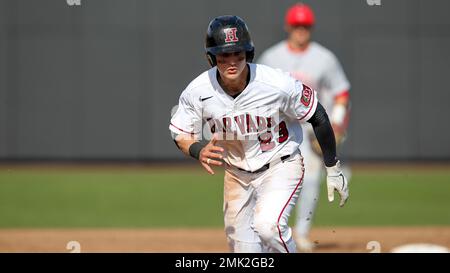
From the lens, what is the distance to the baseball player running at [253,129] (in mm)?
5980

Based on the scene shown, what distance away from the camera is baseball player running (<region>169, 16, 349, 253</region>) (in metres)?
5.98

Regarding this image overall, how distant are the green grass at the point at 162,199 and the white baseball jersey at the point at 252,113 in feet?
16.4

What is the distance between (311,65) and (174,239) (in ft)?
8.17

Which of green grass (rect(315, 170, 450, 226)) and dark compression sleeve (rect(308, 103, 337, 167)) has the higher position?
dark compression sleeve (rect(308, 103, 337, 167))

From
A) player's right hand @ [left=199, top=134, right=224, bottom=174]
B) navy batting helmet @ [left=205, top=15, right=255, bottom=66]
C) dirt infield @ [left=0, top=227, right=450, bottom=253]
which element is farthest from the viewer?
dirt infield @ [left=0, top=227, right=450, bottom=253]

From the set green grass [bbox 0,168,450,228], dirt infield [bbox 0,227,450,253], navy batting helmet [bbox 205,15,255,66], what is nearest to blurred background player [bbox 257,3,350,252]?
dirt infield [bbox 0,227,450,253]

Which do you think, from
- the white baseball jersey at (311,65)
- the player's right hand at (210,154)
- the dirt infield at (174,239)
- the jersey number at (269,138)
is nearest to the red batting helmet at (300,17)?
the white baseball jersey at (311,65)

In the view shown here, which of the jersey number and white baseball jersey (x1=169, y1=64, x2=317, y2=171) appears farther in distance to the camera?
the jersey number

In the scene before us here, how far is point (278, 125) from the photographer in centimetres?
627

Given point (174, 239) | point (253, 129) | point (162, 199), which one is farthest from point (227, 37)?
point (162, 199)

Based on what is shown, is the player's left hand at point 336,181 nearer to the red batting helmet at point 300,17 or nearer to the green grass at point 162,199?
the red batting helmet at point 300,17

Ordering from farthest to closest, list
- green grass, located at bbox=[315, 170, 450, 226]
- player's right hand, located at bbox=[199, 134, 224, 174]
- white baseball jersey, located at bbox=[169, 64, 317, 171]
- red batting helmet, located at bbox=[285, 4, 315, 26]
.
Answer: green grass, located at bbox=[315, 170, 450, 226], red batting helmet, located at bbox=[285, 4, 315, 26], white baseball jersey, located at bbox=[169, 64, 317, 171], player's right hand, located at bbox=[199, 134, 224, 174]

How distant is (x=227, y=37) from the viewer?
233 inches

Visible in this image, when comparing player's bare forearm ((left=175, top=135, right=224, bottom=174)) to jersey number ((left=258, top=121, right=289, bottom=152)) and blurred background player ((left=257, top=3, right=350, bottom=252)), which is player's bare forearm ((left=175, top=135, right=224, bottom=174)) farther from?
blurred background player ((left=257, top=3, right=350, bottom=252))
